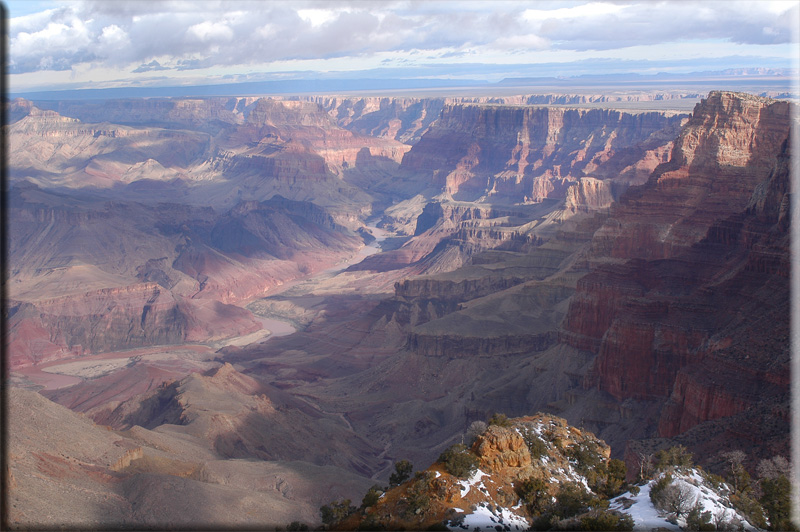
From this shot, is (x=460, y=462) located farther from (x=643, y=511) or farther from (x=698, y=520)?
(x=698, y=520)

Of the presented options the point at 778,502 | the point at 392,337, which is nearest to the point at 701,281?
the point at 778,502

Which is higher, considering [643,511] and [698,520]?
[698,520]

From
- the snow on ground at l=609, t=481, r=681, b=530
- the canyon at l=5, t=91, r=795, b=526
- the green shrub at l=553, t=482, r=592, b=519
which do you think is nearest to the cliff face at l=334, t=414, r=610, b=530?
the green shrub at l=553, t=482, r=592, b=519

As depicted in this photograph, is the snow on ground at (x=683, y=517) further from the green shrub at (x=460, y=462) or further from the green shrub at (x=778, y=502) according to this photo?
the green shrub at (x=460, y=462)

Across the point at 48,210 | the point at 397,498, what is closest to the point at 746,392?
the point at 397,498

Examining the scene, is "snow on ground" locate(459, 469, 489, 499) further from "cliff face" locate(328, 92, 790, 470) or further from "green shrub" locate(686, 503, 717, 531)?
"cliff face" locate(328, 92, 790, 470)

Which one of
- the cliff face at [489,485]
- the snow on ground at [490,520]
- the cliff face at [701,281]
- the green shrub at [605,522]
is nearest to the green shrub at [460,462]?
the cliff face at [489,485]

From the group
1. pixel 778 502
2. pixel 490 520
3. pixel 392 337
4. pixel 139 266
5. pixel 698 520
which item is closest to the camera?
pixel 698 520

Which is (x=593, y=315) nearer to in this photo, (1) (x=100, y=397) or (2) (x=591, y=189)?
(1) (x=100, y=397)
